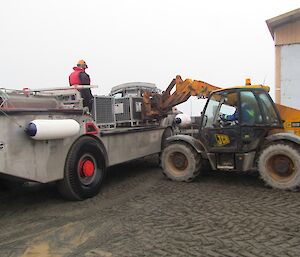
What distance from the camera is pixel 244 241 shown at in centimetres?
383

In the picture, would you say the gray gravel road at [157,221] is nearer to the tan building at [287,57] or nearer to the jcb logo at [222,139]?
the jcb logo at [222,139]

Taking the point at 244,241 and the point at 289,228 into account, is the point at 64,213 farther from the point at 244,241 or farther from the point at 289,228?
the point at 289,228

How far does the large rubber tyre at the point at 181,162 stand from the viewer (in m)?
6.89

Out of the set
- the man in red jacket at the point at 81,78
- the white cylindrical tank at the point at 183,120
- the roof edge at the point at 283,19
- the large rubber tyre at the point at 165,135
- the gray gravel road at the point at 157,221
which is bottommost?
the gray gravel road at the point at 157,221

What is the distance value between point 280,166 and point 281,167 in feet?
0.08

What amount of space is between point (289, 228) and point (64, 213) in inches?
120

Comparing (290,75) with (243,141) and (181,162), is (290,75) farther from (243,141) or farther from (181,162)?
(181,162)

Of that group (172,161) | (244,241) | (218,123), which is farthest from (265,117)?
(244,241)

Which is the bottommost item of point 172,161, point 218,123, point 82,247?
point 82,247

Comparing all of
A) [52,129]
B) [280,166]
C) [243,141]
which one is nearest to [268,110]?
[243,141]

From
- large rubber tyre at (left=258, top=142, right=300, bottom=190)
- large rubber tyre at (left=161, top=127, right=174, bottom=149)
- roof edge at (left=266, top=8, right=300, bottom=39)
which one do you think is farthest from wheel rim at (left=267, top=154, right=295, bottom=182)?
roof edge at (left=266, top=8, right=300, bottom=39)

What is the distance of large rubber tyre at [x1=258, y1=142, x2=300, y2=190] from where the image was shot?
5.88 metres

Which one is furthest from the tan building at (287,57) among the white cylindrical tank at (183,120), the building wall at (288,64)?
the white cylindrical tank at (183,120)

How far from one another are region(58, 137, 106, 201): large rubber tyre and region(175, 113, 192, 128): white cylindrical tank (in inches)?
163
